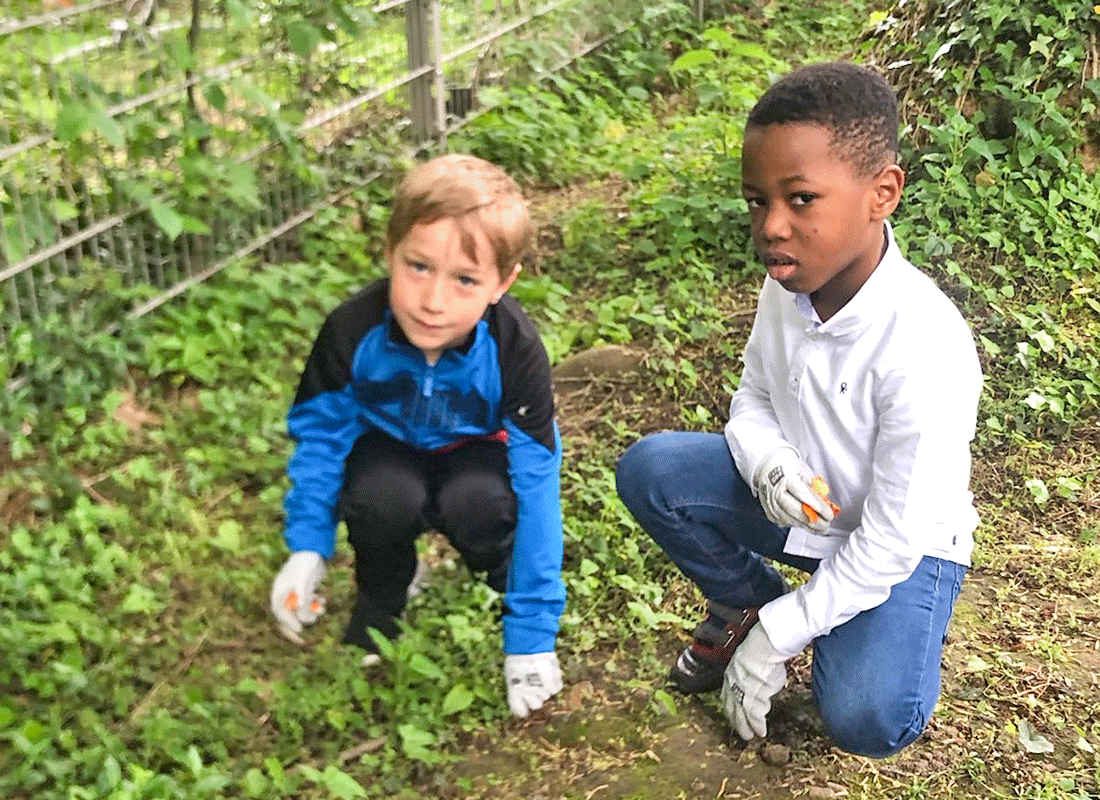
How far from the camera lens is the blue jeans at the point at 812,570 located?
2.13 metres

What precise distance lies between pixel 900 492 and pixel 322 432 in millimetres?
1212

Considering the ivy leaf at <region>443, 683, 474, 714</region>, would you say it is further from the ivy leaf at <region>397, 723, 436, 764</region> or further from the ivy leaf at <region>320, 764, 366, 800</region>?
the ivy leaf at <region>320, 764, 366, 800</region>

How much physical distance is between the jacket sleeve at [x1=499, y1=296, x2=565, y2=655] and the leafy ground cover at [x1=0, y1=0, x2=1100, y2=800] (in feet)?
0.68

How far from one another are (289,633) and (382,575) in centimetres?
25

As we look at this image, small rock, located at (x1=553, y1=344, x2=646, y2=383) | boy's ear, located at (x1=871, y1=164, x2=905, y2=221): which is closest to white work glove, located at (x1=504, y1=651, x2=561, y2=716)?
boy's ear, located at (x1=871, y1=164, x2=905, y2=221)

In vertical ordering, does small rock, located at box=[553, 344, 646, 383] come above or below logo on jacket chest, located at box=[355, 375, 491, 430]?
below

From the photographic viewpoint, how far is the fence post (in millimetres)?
5141

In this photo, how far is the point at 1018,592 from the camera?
290 centimetres

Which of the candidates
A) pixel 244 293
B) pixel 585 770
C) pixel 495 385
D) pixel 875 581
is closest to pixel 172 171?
pixel 244 293

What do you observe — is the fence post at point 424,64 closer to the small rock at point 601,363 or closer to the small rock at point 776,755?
the small rock at point 601,363

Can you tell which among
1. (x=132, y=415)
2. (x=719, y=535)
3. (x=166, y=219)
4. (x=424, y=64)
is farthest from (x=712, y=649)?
(x=424, y=64)

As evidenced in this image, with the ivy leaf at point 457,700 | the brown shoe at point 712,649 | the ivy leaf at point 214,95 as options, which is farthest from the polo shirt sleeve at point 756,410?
the ivy leaf at point 214,95

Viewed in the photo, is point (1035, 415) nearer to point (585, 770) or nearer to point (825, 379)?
point (825, 379)

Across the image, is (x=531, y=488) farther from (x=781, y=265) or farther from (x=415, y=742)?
(x=781, y=265)
